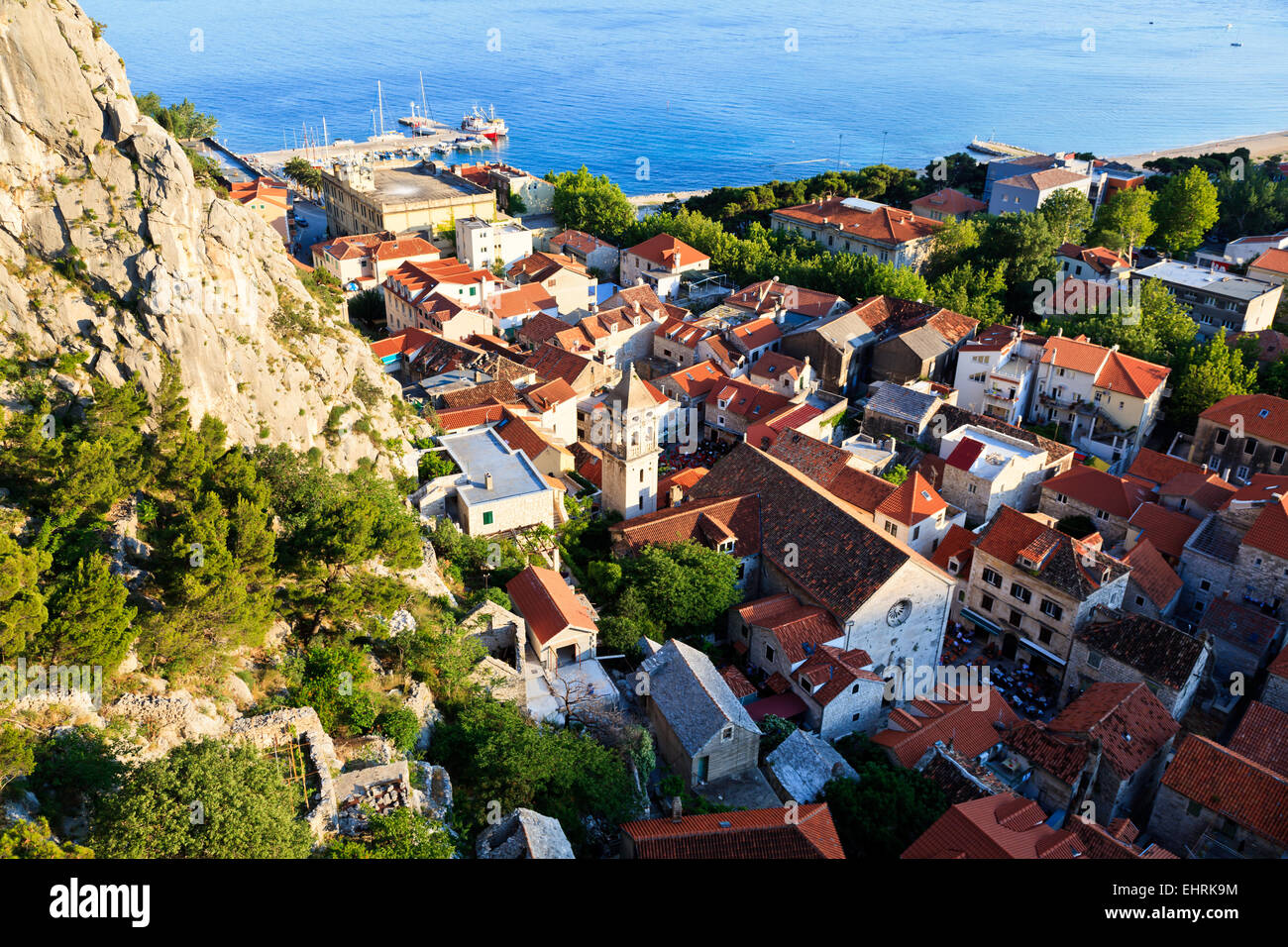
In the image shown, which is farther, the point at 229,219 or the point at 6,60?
the point at 229,219

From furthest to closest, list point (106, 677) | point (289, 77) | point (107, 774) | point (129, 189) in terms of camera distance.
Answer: point (289, 77), point (129, 189), point (106, 677), point (107, 774)

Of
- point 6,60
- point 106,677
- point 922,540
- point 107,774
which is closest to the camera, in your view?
point 107,774

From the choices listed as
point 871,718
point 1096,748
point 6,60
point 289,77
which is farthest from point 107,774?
point 289,77

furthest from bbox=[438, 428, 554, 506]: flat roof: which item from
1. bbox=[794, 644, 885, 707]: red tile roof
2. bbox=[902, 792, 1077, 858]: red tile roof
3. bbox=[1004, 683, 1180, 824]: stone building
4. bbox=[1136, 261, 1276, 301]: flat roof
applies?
bbox=[1136, 261, 1276, 301]: flat roof

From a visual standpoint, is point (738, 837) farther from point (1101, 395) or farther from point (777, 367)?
point (1101, 395)

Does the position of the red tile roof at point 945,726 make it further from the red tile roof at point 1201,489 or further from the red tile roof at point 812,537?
the red tile roof at point 1201,489

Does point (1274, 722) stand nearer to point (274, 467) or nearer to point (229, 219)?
point (274, 467)
